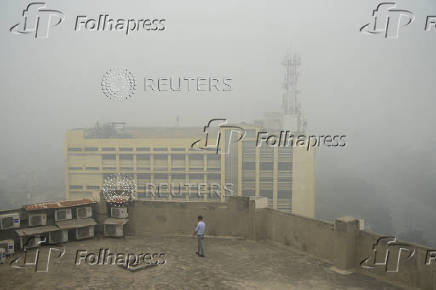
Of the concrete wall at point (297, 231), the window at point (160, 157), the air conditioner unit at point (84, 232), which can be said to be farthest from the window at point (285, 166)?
the air conditioner unit at point (84, 232)

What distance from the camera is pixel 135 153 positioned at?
6881cm

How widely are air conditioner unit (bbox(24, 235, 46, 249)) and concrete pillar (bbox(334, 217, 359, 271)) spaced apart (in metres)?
9.00

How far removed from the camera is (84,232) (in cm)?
1305

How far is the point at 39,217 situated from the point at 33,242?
2.71ft

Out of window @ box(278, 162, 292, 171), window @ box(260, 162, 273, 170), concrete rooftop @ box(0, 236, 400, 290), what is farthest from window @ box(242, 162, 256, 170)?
concrete rooftop @ box(0, 236, 400, 290)

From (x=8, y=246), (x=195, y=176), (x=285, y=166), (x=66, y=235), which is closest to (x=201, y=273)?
(x=66, y=235)

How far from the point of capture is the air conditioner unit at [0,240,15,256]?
11.1m

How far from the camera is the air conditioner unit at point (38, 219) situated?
12317 mm

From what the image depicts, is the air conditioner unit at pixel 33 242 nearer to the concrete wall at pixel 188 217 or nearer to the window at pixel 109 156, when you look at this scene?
the concrete wall at pixel 188 217

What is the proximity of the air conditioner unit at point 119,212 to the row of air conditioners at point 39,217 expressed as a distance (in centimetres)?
80

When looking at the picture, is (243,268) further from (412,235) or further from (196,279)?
(412,235)

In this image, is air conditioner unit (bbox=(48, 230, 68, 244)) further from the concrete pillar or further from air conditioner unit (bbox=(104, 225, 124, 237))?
the concrete pillar

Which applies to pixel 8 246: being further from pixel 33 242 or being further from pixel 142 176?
pixel 142 176

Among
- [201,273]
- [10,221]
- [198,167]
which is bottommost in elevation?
[198,167]
